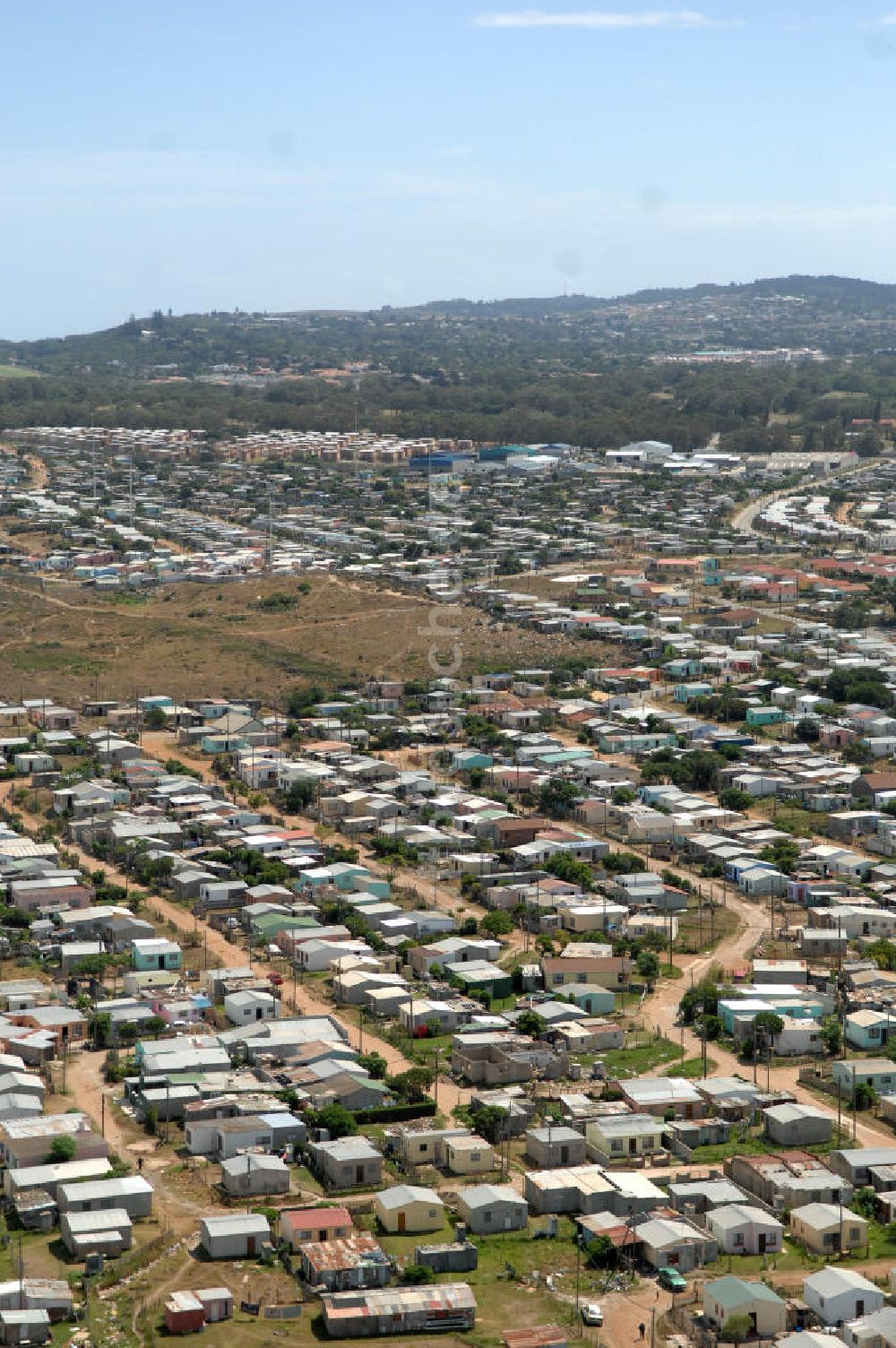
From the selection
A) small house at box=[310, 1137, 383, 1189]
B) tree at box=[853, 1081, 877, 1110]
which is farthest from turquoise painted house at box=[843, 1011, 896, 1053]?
small house at box=[310, 1137, 383, 1189]

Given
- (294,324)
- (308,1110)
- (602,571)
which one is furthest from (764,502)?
(294,324)

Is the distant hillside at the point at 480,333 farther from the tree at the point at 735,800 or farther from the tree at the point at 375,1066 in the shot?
the tree at the point at 375,1066

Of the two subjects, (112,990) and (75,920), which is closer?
(112,990)

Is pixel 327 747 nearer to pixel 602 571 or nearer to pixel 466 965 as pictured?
pixel 466 965

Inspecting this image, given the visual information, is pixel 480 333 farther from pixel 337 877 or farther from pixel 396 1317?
pixel 396 1317

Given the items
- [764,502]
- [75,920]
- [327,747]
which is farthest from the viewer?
[764,502]

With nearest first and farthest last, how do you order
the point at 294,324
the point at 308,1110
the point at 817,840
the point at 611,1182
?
the point at 611,1182
the point at 308,1110
the point at 817,840
the point at 294,324
